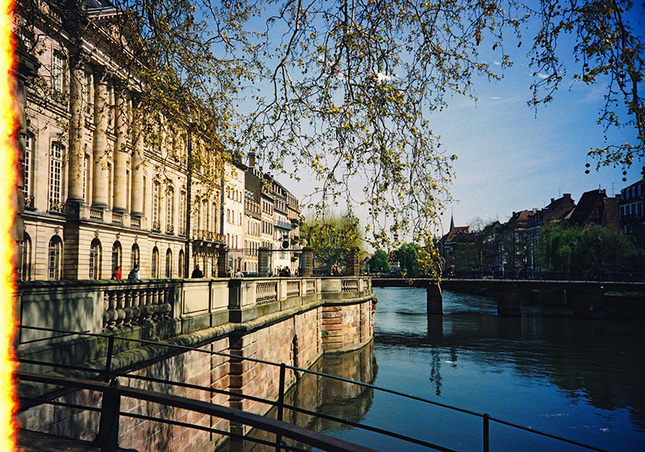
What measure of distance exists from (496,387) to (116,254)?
27.8m

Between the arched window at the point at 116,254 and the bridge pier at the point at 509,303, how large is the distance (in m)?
38.2

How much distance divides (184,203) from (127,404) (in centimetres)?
4504

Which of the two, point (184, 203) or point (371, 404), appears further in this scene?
point (184, 203)

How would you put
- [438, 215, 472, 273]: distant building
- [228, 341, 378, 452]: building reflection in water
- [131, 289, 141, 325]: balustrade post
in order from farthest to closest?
[438, 215, 472, 273]: distant building
[228, 341, 378, 452]: building reflection in water
[131, 289, 141, 325]: balustrade post

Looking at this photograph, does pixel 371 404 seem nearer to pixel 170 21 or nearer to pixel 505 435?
pixel 505 435

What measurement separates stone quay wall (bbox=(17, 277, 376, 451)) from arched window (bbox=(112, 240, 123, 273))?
2336 cm

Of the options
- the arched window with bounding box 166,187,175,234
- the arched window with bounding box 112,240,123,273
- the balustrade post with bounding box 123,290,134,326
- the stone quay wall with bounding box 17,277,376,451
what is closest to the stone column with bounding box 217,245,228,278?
the arched window with bounding box 166,187,175,234

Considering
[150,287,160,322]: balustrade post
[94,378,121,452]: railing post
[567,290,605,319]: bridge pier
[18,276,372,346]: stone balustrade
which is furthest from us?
[567,290,605,319]: bridge pier

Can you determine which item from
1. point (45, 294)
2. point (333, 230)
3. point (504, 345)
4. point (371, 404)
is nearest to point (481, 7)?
point (333, 230)

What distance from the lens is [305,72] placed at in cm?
775

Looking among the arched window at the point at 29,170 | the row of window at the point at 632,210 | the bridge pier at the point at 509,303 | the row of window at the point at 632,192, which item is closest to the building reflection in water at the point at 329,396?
the arched window at the point at 29,170

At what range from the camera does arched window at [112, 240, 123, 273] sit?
126 ft

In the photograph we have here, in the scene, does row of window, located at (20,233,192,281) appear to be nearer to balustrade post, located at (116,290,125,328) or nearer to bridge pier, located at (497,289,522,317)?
balustrade post, located at (116,290,125,328)

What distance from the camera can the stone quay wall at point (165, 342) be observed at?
253 inches
